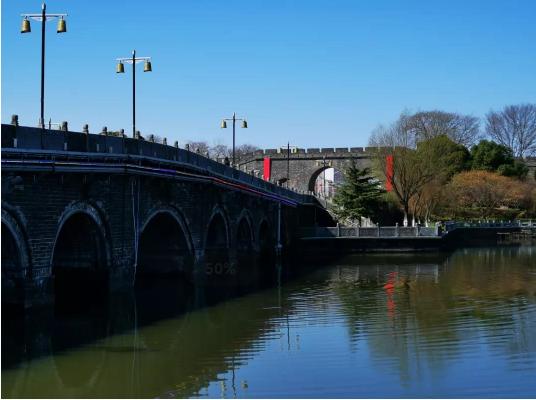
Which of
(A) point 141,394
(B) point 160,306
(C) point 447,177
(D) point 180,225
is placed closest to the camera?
(A) point 141,394

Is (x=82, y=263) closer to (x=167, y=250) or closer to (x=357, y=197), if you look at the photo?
(x=167, y=250)

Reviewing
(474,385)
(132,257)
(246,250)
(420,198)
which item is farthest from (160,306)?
(420,198)

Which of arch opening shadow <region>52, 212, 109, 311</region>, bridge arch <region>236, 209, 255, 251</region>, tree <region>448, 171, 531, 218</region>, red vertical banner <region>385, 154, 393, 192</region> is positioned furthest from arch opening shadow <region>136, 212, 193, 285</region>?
tree <region>448, 171, 531, 218</region>

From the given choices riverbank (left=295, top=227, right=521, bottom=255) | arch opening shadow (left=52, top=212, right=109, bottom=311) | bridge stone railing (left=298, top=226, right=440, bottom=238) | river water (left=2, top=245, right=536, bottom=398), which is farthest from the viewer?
bridge stone railing (left=298, top=226, right=440, bottom=238)

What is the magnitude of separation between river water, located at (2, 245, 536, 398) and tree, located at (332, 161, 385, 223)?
26.6 meters

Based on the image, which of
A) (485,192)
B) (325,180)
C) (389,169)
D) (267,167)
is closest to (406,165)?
(389,169)

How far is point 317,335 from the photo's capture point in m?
20.5

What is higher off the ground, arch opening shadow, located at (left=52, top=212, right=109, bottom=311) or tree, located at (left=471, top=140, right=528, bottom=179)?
tree, located at (left=471, top=140, right=528, bottom=179)

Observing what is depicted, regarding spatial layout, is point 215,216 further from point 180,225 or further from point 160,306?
point 160,306

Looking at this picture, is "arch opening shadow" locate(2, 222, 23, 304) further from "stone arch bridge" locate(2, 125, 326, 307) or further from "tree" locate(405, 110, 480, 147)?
"tree" locate(405, 110, 480, 147)

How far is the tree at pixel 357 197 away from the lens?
57.4 meters

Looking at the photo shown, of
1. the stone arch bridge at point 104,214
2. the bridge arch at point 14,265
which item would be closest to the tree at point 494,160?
the stone arch bridge at point 104,214

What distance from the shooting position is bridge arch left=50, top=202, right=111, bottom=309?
23.9 m

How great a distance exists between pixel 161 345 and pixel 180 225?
11.5 m
